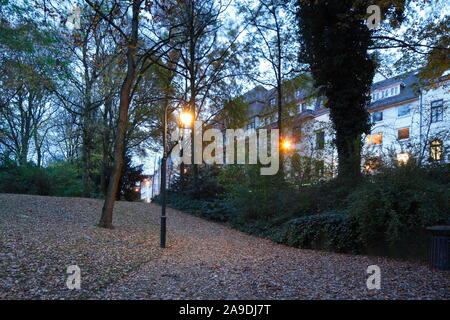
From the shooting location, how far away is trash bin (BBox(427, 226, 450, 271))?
5699 millimetres

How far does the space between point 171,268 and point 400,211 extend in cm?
515

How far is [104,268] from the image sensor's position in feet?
18.2

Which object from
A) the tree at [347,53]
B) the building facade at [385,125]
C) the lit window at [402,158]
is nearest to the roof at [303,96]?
the building facade at [385,125]

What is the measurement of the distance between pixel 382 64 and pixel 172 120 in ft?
50.5

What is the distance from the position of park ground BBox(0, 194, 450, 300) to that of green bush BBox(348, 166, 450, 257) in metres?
0.54

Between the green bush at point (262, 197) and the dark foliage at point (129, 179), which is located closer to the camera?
the green bush at point (262, 197)

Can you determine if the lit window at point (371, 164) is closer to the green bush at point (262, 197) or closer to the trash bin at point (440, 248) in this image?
the green bush at point (262, 197)

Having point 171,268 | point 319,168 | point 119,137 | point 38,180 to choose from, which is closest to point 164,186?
point 119,137

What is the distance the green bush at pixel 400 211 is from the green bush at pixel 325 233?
412 mm

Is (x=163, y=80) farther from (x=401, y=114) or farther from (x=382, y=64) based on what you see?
(x=401, y=114)

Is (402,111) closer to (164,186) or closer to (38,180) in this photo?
(164,186)

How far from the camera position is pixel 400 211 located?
6.59m

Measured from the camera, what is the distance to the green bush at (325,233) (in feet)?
25.4

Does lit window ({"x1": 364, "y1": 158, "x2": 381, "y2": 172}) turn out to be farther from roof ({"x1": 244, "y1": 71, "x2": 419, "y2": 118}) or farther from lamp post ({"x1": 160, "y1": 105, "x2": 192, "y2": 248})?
roof ({"x1": 244, "y1": 71, "x2": 419, "y2": 118})
